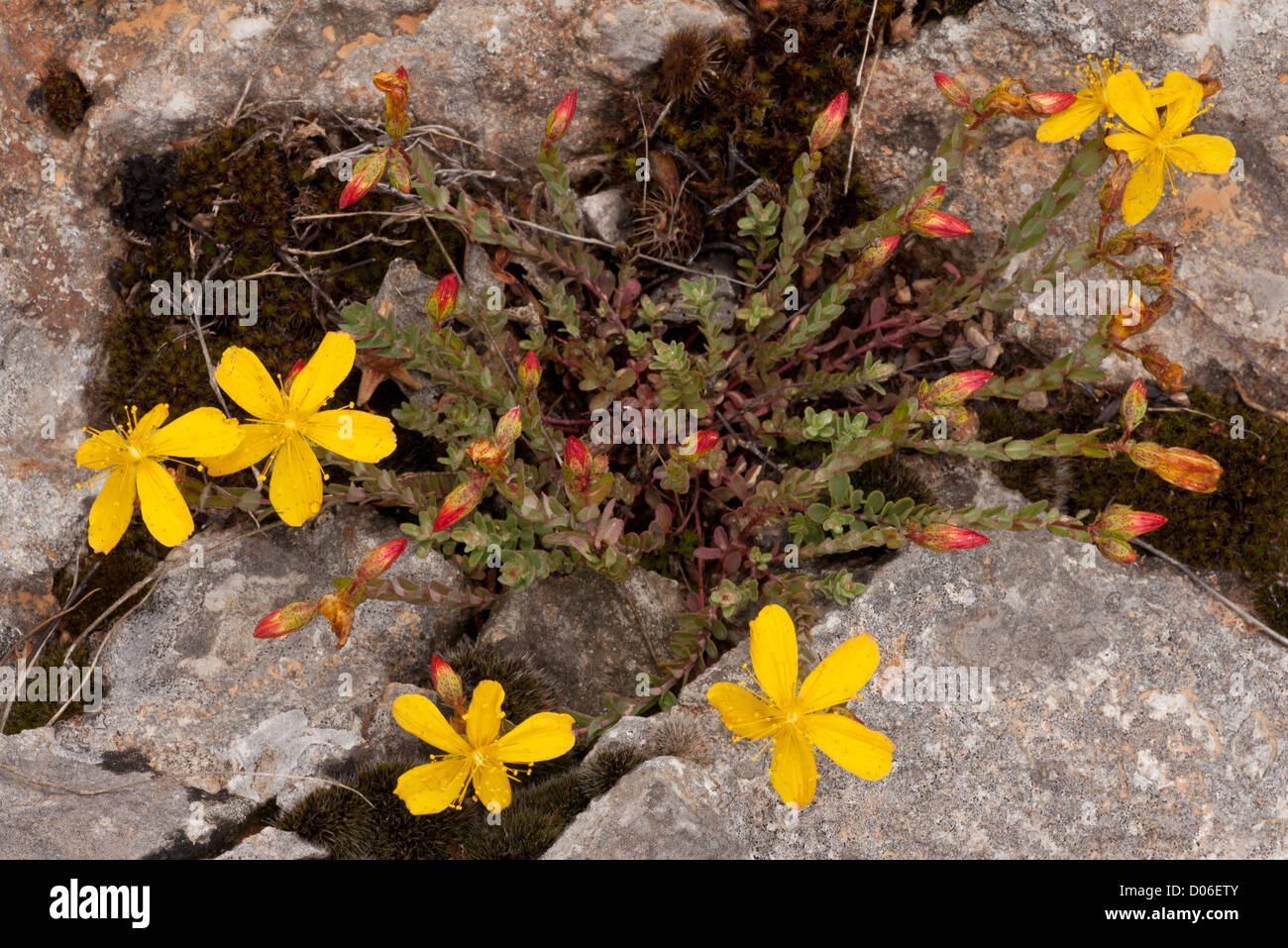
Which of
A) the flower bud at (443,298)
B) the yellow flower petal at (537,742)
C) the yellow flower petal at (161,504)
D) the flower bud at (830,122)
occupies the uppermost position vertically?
the flower bud at (830,122)

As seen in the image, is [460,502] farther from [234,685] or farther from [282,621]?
[234,685]

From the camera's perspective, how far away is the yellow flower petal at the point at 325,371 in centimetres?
282

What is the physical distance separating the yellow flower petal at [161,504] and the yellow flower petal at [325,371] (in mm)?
463

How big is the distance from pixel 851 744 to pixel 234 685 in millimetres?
2180

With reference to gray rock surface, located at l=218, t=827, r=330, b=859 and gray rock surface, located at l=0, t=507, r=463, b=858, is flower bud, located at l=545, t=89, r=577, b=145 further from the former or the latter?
gray rock surface, located at l=218, t=827, r=330, b=859

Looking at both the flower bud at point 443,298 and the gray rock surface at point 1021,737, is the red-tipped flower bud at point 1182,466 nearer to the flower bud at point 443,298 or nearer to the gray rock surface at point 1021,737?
the gray rock surface at point 1021,737

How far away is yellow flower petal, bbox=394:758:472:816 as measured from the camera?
284 cm

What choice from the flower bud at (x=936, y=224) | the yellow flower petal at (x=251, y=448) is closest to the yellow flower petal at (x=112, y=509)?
the yellow flower petal at (x=251, y=448)

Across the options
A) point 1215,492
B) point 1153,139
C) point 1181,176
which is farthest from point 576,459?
point 1181,176

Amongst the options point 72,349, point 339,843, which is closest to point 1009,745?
point 339,843

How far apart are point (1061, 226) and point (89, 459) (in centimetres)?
367

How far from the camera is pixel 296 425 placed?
2893mm

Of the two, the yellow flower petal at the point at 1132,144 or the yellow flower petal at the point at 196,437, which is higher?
the yellow flower petal at the point at 1132,144

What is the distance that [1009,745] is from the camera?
3.07m
